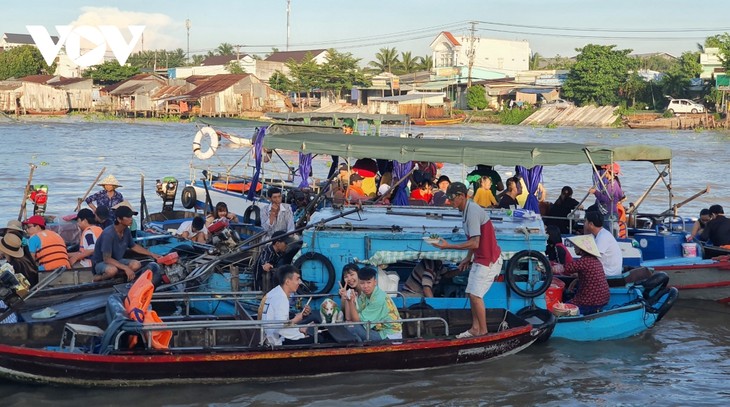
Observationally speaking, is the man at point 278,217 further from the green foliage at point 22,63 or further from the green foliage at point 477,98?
the green foliage at point 22,63

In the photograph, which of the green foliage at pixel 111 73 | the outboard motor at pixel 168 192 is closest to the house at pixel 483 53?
the green foliage at pixel 111 73

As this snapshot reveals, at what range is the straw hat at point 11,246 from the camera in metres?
9.95

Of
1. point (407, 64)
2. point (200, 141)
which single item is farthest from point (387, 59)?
point (200, 141)

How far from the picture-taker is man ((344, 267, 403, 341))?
9.07m

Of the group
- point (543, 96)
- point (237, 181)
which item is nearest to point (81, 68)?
point (543, 96)

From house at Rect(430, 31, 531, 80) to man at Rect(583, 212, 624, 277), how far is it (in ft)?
240

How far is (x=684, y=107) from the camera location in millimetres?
60062

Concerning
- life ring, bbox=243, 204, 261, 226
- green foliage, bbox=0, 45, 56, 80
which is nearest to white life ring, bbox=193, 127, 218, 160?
Result: life ring, bbox=243, 204, 261, 226

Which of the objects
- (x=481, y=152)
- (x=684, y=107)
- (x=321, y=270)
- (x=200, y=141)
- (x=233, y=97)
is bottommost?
(x=321, y=270)

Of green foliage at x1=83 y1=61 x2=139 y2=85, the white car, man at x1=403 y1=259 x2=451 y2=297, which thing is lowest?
man at x1=403 y1=259 x2=451 y2=297

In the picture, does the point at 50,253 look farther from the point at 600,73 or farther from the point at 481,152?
the point at 600,73

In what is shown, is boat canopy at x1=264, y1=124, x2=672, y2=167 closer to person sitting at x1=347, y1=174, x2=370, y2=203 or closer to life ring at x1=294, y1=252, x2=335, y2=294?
person sitting at x1=347, y1=174, x2=370, y2=203

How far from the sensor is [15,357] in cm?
838

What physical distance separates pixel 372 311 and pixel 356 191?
5709 millimetres
